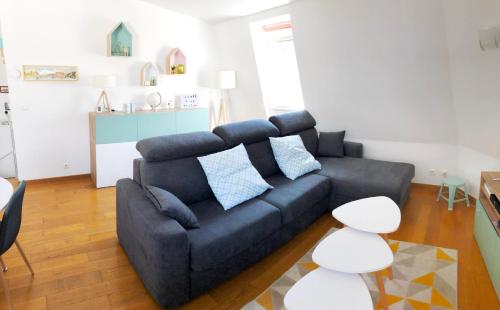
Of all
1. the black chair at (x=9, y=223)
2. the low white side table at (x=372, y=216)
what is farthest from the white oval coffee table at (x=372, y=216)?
the black chair at (x=9, y=223)

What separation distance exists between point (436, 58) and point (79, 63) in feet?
14.2

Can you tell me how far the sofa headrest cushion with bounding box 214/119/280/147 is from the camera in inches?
123

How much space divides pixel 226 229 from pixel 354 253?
83cm

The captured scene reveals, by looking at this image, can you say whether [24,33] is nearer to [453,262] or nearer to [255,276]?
[255,276]

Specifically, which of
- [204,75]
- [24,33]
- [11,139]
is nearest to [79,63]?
[24,33]

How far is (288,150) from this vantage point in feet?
11.5

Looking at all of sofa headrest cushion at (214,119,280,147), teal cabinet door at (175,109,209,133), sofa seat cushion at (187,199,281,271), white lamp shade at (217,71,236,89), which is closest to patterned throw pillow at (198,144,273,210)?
sofa seat cushion at (187,199,281,271)

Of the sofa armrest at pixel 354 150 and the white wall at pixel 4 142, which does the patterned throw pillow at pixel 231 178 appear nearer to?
the sofa armrest at pixel 354 150

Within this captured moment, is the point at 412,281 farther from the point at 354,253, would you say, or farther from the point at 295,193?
the point at 295,193

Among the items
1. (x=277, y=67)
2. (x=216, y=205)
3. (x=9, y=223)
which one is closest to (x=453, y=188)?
(x=216, y=205)

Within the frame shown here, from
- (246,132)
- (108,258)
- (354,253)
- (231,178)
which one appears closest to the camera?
(354,253)

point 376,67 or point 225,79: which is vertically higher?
point 225,79

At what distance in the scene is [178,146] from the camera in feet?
8.84

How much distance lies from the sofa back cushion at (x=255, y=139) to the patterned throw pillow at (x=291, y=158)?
0.26 feet
